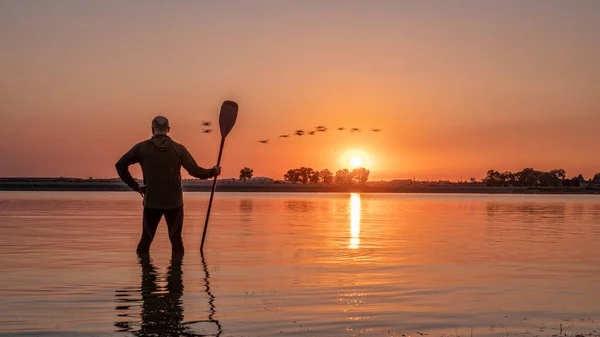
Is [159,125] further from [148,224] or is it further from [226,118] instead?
[226,118]

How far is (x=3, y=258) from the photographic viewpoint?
45.9ft

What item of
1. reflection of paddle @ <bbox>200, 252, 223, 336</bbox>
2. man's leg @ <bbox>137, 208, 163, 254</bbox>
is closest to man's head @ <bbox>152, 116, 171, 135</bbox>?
man's leg @ <bbox>137, 208, 163, 254</bbox>

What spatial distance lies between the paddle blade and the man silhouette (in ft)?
7.76

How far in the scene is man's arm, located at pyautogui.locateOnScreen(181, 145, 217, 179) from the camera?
1301cm

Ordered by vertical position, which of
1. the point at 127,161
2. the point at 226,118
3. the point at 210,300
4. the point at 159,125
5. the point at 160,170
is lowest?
the point at 210,300

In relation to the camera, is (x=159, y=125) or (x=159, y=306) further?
(x=159, y=125)

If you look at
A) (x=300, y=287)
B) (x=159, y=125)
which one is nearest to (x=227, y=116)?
(x=159, y=125)

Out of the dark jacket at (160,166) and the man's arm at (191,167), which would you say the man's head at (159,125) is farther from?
the man's arm at (191,167)

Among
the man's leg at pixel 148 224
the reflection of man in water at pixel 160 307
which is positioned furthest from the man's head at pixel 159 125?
the reflection of man in water at pixel 160 307

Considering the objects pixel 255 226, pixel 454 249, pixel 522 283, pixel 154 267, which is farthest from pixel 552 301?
pixel 255 226

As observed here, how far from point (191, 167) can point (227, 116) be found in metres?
2.84

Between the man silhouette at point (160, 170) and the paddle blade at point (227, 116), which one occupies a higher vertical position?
the paddle blade at point (227, 116)

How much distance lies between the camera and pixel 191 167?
513 inches

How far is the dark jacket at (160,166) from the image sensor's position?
42.0ft
